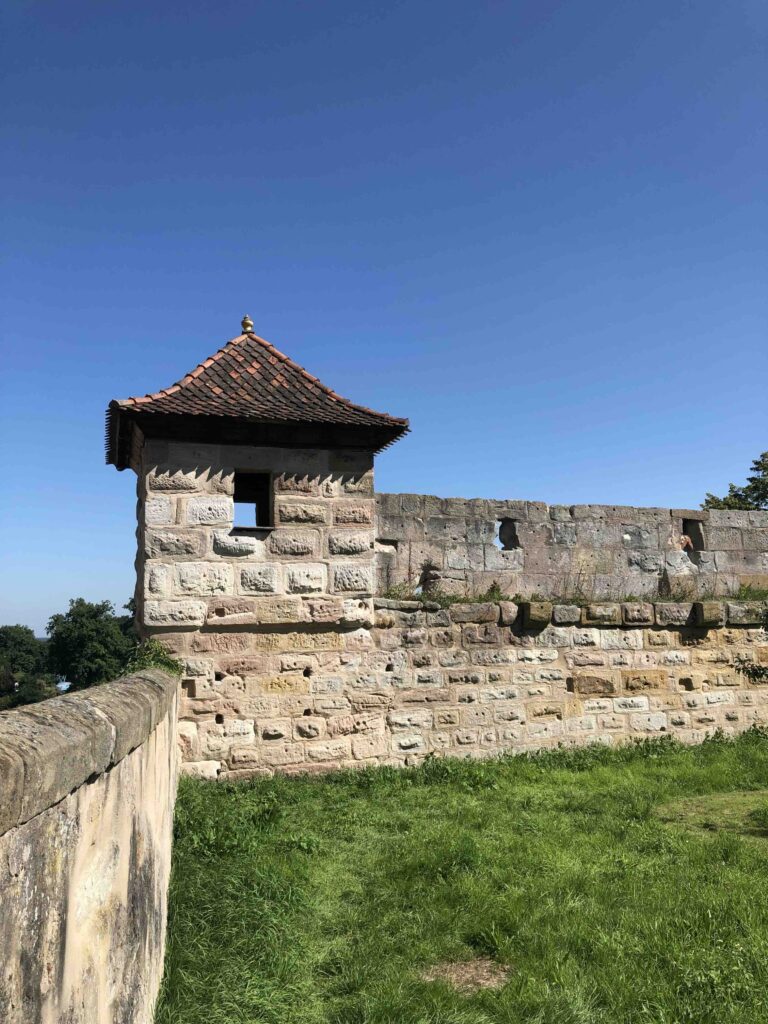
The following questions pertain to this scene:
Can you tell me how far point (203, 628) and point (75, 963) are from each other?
6.14 meters

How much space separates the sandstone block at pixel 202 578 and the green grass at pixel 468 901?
1.83 metres

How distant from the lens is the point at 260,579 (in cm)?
786

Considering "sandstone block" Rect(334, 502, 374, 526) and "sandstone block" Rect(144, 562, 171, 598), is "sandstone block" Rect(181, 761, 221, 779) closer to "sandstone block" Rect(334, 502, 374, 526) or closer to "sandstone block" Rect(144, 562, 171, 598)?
"sandstone block" Rect(144, 562, 171, 598)

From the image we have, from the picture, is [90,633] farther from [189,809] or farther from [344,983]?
[344,983]

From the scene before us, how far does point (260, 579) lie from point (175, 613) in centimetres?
91

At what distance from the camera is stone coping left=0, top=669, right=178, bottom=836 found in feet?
4.41

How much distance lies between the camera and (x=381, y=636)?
330 inches

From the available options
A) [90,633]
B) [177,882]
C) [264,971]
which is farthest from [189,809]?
[90,633]

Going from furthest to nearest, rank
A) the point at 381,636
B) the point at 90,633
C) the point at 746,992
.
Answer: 1. the point at 90,633
2. the point at 381,636
3. the point at 746,992

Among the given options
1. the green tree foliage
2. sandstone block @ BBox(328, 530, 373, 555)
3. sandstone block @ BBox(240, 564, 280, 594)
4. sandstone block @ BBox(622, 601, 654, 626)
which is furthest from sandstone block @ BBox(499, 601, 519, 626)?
the green tree foliage

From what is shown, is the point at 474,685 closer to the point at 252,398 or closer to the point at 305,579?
the point at 305,579

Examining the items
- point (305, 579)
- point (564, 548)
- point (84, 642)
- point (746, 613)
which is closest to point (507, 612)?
point (564, 548)

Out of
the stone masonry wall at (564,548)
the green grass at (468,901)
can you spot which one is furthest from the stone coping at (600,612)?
the green grass at (468,901)

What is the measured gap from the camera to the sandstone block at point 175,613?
7516 mm
